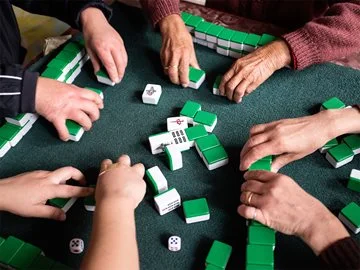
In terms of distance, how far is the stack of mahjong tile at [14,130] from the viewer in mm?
977

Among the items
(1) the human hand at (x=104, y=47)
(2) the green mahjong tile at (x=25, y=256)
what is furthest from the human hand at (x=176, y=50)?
(2) the green mahjong tile at (x=25, y=256)

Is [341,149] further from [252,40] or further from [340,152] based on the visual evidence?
[252,40]

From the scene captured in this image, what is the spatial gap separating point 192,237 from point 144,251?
0.10 metres

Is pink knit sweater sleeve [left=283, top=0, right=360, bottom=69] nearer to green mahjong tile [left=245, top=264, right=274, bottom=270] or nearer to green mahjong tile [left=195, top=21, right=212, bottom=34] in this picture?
green mahjong tile [left=195, top=21, right=212, bottom=34]

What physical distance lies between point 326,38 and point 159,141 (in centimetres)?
52

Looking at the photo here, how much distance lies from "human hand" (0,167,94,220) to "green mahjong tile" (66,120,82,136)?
128 mm

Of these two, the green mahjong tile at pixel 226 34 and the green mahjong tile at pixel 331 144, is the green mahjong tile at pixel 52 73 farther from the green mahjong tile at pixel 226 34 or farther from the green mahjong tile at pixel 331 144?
the green mahjong tile at pixel 331 144

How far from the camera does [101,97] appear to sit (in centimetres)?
108

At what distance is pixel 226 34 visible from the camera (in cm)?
115

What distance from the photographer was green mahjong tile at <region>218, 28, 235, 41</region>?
1.14 metres

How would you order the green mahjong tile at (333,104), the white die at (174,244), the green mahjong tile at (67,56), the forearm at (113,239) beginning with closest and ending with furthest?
the forearm at (113,239) → the white die at (174,244) → the green mahjong tile at (333,104) → the green mahjong tile at (67,56)

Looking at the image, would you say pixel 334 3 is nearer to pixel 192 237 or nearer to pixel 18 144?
pixel 192 237

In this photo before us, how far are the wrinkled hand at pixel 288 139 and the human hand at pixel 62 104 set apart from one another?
388 millimetres

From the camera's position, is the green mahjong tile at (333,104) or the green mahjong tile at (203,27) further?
the green mahjong tile at (203,27)
